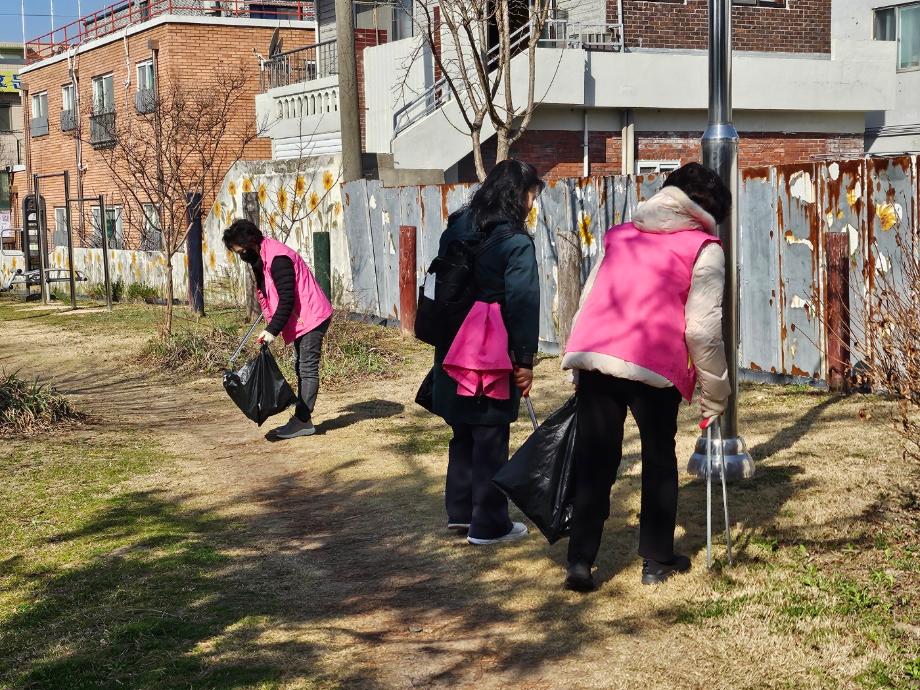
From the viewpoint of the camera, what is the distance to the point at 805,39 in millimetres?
24703

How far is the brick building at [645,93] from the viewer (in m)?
21.0

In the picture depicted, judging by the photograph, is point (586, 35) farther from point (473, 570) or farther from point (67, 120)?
point (67, 120)

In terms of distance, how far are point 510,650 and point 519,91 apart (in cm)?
1643

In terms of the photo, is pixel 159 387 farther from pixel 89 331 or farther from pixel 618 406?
pixel 618 406

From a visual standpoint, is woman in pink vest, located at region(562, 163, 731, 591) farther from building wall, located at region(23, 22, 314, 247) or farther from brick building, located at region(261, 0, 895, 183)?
building wall, located at region(23, 22, 314, 247)

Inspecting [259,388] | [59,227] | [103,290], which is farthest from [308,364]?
[59,227]

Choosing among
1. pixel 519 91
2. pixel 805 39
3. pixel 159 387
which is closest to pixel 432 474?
pixel 159 387

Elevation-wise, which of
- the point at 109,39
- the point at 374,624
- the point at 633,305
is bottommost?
the point at 374,624

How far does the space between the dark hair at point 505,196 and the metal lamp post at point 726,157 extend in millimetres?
1312

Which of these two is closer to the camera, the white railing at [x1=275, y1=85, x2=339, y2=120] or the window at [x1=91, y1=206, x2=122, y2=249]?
the white railing at [x1=275, y1=85, x2=339, y2=120]

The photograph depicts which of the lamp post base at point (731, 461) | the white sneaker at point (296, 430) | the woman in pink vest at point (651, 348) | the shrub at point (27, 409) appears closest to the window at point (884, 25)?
the white sneaker at point (296, 430)

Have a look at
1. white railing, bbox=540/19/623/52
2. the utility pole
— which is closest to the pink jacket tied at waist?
the utility pole

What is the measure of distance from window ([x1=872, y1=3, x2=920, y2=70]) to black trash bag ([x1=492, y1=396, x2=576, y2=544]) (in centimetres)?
2580

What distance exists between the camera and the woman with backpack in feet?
18.9
